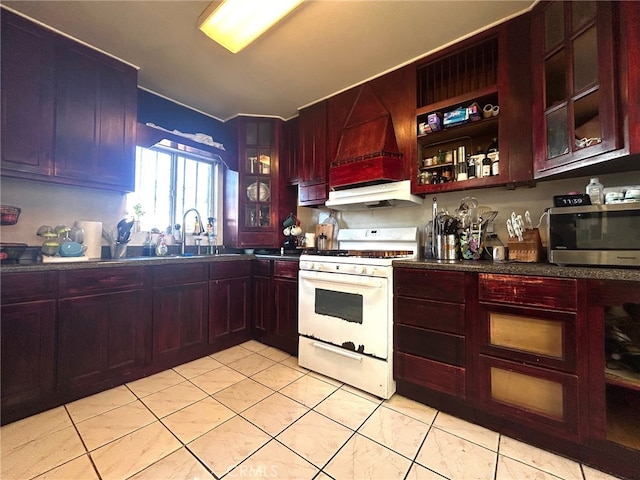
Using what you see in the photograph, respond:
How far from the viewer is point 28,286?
5.06 feet

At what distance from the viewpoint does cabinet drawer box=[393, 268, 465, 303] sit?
158cm

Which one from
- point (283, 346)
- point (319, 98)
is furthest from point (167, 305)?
point (319, 98)

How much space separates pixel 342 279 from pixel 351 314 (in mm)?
261

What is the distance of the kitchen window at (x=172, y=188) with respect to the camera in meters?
2.61

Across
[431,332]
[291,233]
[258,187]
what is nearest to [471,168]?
[431,332]

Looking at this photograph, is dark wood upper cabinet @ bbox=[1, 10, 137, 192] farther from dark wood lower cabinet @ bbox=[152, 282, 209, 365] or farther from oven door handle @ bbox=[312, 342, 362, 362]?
oven door handle @ bbox=[312, 342, 362, 362]

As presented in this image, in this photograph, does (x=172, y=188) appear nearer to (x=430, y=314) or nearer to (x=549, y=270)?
(x=430, y=314)

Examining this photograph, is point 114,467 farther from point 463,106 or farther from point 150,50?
point 463,106

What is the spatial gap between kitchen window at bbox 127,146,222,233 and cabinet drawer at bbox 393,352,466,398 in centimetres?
239

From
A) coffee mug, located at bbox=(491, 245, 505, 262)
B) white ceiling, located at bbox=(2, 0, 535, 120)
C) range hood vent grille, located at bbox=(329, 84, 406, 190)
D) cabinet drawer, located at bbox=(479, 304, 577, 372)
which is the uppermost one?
white ceiling, located at bbox=(2, 0, 535, 120)

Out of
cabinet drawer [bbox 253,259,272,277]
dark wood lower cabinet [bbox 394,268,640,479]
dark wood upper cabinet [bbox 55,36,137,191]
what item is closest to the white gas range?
dark wood lower cabinet [bbox 394,268,640,479]

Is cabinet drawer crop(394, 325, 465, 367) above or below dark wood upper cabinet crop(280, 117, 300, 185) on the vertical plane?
below

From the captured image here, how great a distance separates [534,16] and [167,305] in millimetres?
3249

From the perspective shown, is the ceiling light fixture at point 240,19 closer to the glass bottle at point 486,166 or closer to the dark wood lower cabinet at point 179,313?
the glass bottle at point 486,166
